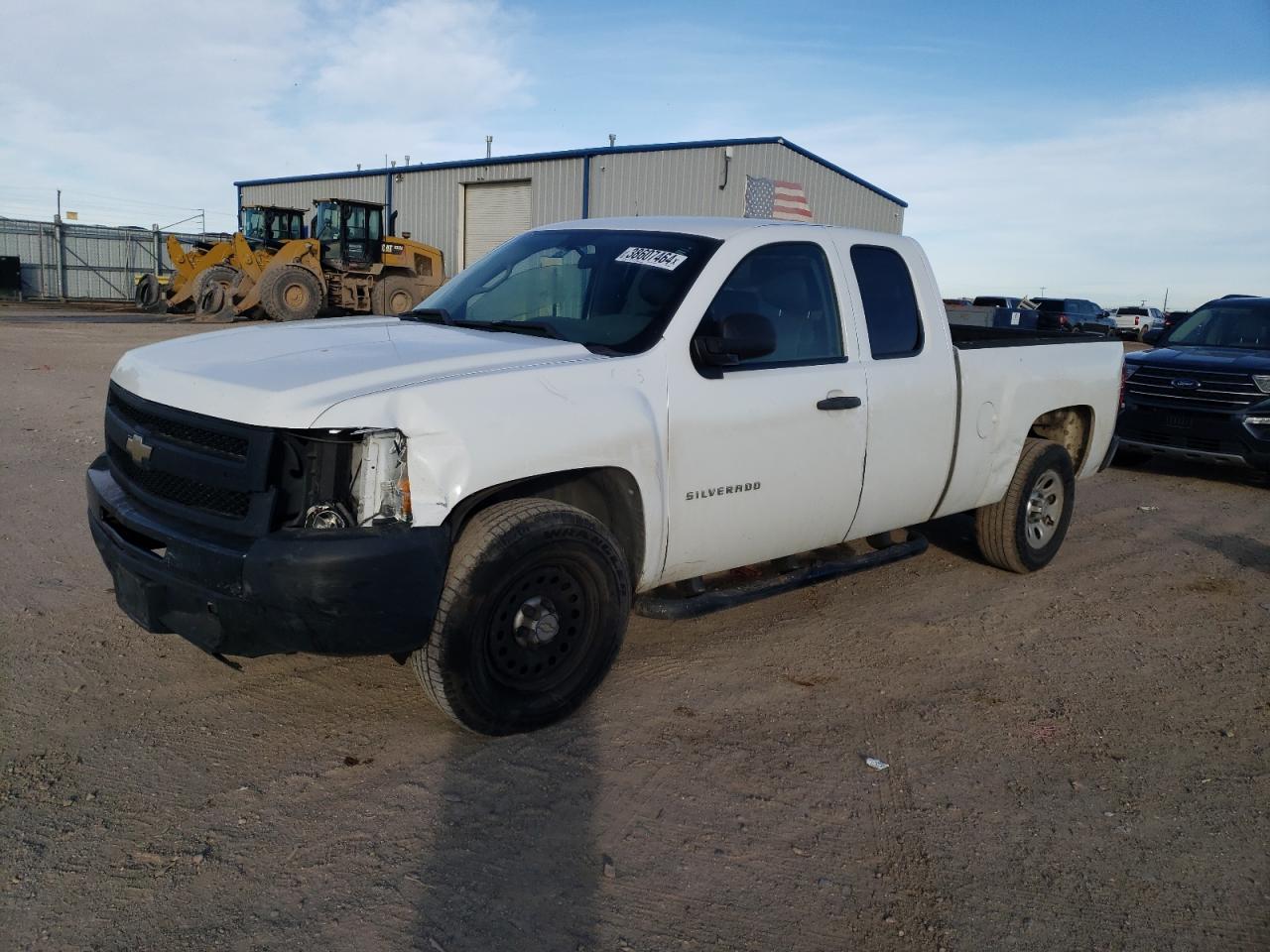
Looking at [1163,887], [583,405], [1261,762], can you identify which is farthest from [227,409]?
→ [1261,762]

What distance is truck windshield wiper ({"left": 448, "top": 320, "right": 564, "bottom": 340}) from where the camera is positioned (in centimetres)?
428

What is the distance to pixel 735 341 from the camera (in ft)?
13.3

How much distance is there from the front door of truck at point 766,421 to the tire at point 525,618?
46 centimetres

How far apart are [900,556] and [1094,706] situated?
1.29 meters

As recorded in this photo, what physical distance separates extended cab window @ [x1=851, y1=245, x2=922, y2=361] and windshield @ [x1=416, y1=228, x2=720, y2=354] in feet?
3.26

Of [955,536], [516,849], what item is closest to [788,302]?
[516,849]

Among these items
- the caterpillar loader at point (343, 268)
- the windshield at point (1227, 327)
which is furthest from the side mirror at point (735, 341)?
the caterpillar loader at point (343, 268)

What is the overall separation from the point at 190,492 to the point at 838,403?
107 inches

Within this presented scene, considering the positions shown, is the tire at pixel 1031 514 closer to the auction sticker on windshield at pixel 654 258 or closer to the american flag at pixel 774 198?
the auction sticker on windshield at pixel 654 258

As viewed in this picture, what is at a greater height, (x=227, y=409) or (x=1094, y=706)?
(x=227, y=409)

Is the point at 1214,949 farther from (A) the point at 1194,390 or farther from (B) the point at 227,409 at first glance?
(A) the point at 1194,390

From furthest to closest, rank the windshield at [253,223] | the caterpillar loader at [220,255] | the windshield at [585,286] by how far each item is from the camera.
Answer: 1. the windshield at [253,223]
2. the caterpillar loader at [220,255]
3. the windshield at [585,286]

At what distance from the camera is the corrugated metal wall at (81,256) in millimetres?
37625

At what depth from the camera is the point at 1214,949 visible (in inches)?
111
